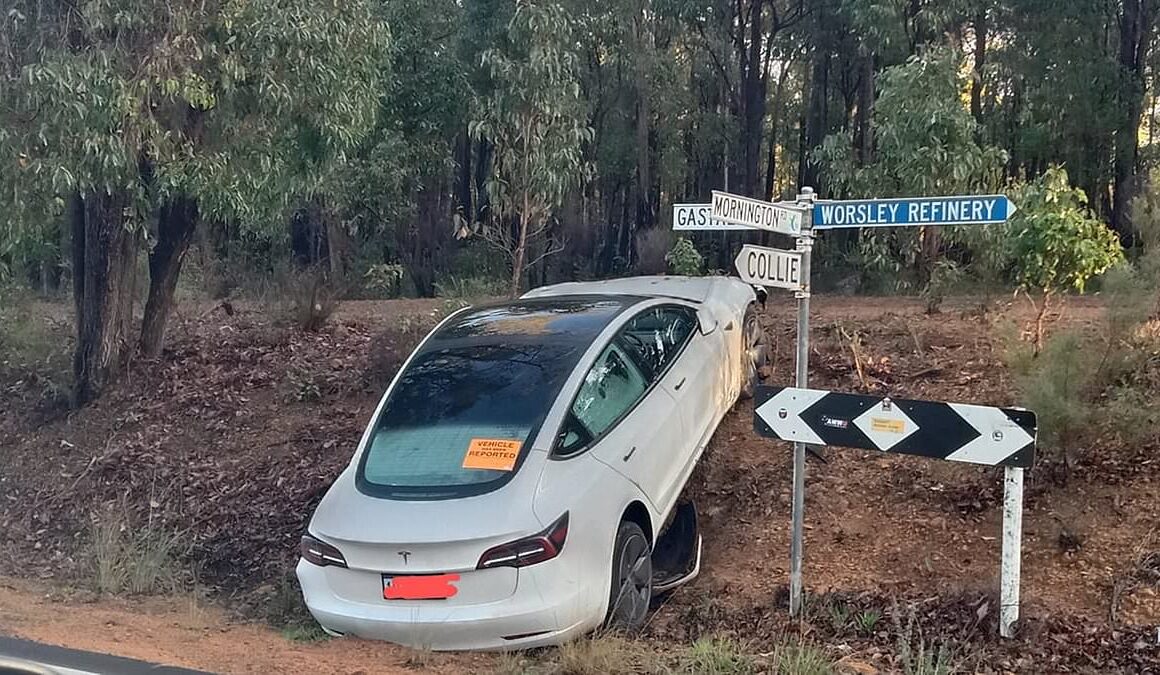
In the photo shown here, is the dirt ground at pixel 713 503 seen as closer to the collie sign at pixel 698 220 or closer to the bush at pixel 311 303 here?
the bush at pixel 311 303

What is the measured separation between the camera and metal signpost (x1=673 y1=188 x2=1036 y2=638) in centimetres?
537

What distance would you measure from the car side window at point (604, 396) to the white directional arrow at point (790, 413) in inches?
34.2

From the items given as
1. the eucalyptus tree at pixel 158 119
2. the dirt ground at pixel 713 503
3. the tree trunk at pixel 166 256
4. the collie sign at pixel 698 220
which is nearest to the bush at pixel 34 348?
the dirt ground at pixel 713 503

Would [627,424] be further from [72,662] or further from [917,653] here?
[72,662]

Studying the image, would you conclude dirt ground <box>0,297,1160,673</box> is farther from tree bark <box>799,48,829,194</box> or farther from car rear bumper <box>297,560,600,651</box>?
tree bark <box>799,48,829,194</box>

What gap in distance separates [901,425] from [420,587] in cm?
259

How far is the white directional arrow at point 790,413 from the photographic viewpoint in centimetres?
595

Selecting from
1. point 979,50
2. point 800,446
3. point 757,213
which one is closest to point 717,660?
point 800,446

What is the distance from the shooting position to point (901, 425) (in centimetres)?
565

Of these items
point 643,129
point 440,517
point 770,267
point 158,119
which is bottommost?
point 440,517

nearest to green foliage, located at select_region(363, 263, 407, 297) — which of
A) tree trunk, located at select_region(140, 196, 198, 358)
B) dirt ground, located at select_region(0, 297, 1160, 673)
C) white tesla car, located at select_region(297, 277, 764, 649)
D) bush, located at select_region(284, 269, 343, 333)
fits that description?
bush, located at select_region(284, 269, 343, 333)

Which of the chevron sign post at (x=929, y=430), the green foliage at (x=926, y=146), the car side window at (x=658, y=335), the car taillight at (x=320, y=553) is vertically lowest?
the car taillight at (x=320, y=553)

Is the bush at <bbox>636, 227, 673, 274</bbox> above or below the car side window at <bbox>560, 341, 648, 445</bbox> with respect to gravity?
above

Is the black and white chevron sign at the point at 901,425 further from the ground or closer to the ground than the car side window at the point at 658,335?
closer to the ground
